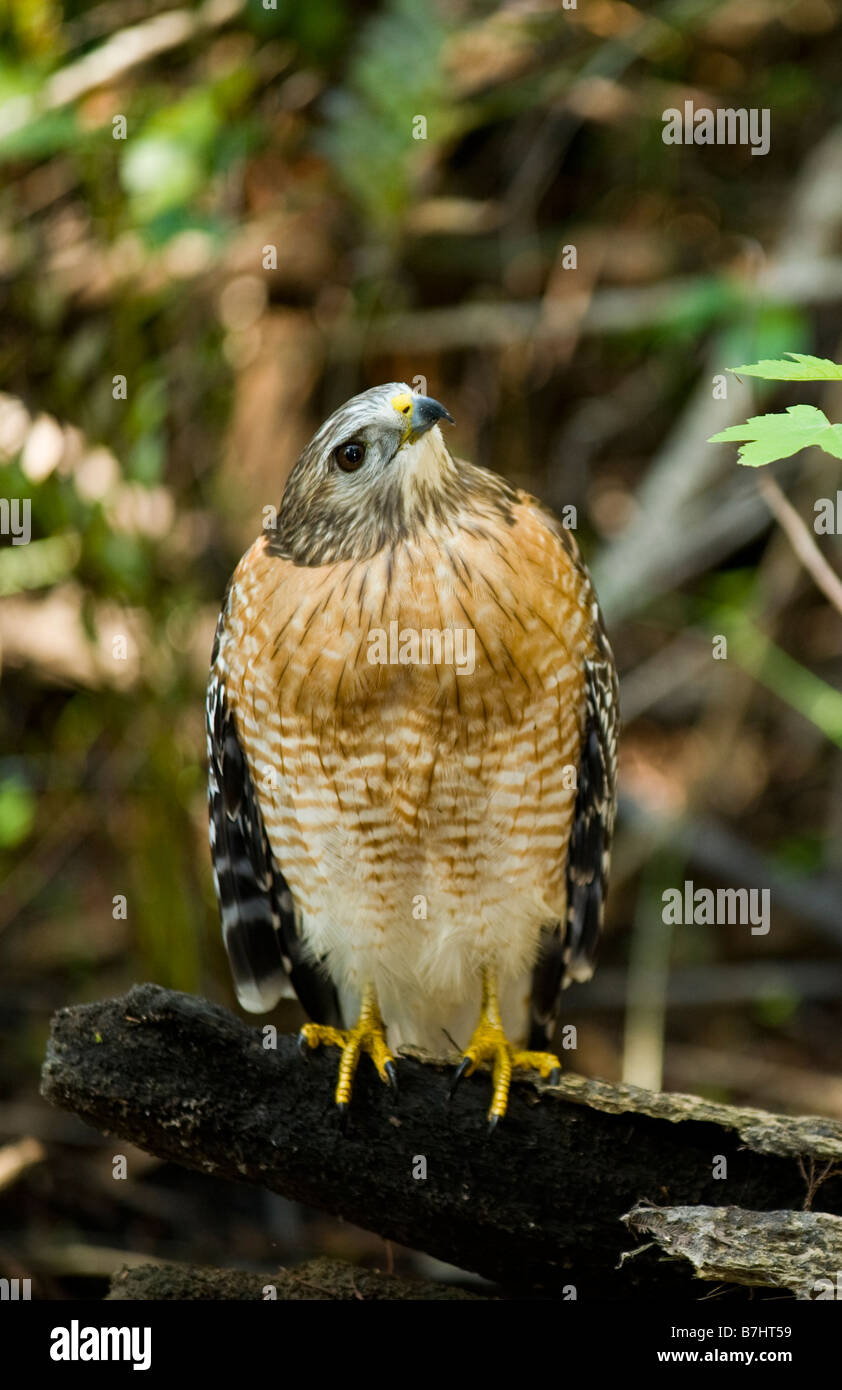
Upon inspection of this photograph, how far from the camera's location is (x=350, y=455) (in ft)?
11.3

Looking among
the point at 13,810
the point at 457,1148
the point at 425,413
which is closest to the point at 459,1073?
the point at 457,1148

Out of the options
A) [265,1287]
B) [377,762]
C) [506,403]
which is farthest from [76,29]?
[265,1287]

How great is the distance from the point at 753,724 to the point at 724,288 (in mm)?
2593

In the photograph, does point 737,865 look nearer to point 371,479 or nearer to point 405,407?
point 371,479

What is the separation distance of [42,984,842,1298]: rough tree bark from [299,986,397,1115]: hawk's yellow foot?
82mm

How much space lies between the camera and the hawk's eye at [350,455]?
135 inches

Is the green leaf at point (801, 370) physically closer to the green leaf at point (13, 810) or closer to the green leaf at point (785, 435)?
the green leaf at point (785, 435)

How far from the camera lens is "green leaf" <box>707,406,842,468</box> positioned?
2.25m

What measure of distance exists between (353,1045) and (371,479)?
148cm

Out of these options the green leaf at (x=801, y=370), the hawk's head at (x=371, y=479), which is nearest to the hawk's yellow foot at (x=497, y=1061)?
the hawk's head at (x=371, y=479)

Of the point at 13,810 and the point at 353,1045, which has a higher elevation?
the point at 13,810

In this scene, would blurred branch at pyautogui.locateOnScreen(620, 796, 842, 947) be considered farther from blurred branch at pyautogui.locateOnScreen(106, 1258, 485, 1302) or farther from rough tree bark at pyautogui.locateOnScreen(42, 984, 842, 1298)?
blurred branch at pyautogui.locateOnScreen(106, 1258, 485, 1302)

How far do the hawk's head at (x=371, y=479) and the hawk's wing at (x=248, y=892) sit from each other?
57 cm

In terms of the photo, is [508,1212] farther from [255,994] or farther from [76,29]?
[76,29]
